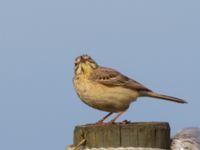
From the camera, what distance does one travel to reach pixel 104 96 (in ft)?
27.7

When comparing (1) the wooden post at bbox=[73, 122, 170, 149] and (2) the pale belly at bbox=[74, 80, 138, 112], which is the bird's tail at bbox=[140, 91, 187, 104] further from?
(1) the wooden post at bbox=[73, 122, 170, 149]

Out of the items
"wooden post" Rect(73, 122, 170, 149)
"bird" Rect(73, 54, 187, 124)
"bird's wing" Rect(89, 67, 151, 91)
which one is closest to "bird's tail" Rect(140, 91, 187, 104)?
"bird" Rect(73, 54, 187, 124)

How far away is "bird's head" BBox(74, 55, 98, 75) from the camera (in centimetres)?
920

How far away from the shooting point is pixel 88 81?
8828mm

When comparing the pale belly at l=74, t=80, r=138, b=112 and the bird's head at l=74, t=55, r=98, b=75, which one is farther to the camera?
the bird's head at l=74, t=55, r=98, b=75

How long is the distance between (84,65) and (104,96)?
3.26 ft

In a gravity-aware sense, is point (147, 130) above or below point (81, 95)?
below

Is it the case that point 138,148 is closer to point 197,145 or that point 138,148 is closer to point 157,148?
point 157,148

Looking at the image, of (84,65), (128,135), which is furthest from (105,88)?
(128,135)

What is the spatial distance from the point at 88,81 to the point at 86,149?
9.12ft

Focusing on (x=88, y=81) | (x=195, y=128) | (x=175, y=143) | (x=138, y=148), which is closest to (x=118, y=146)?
(x=138, y=148)

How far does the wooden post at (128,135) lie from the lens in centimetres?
588

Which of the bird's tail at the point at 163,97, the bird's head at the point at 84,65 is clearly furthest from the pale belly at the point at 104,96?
the bird's tail at the point at 163,97

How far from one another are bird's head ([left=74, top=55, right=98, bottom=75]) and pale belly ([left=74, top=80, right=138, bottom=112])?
12.7 inches
